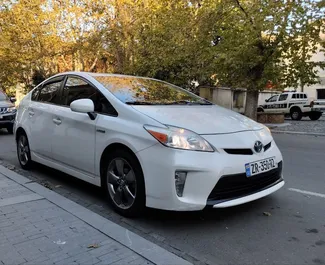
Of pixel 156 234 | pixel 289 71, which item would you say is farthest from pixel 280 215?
pixel 289 71

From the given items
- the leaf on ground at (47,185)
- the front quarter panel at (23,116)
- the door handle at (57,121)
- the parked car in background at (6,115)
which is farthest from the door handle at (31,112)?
the parked car in background at (6,115)

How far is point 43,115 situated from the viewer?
5.27 m

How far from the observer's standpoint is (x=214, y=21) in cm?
1376

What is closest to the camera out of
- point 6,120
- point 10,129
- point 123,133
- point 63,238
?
point 63,238

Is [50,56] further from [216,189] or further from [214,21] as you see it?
[216,189]

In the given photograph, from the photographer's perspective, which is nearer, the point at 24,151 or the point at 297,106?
the point at 24,151

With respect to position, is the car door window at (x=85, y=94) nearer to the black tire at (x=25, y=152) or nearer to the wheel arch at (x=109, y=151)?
the wheel arch at (x=109, y=151)

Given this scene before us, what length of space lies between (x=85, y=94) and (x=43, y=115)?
110 cm

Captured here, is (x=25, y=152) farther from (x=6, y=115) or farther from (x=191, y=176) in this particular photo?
(x=6, y=115)

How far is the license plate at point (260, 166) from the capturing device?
11.4 ft

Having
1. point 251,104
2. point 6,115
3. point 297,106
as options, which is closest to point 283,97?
point 297,106

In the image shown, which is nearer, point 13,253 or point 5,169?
point 13,253

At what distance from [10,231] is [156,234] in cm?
143

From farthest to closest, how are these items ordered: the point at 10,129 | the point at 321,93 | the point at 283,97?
the point at 321,93
the point at 283,97
the point at 10,129
